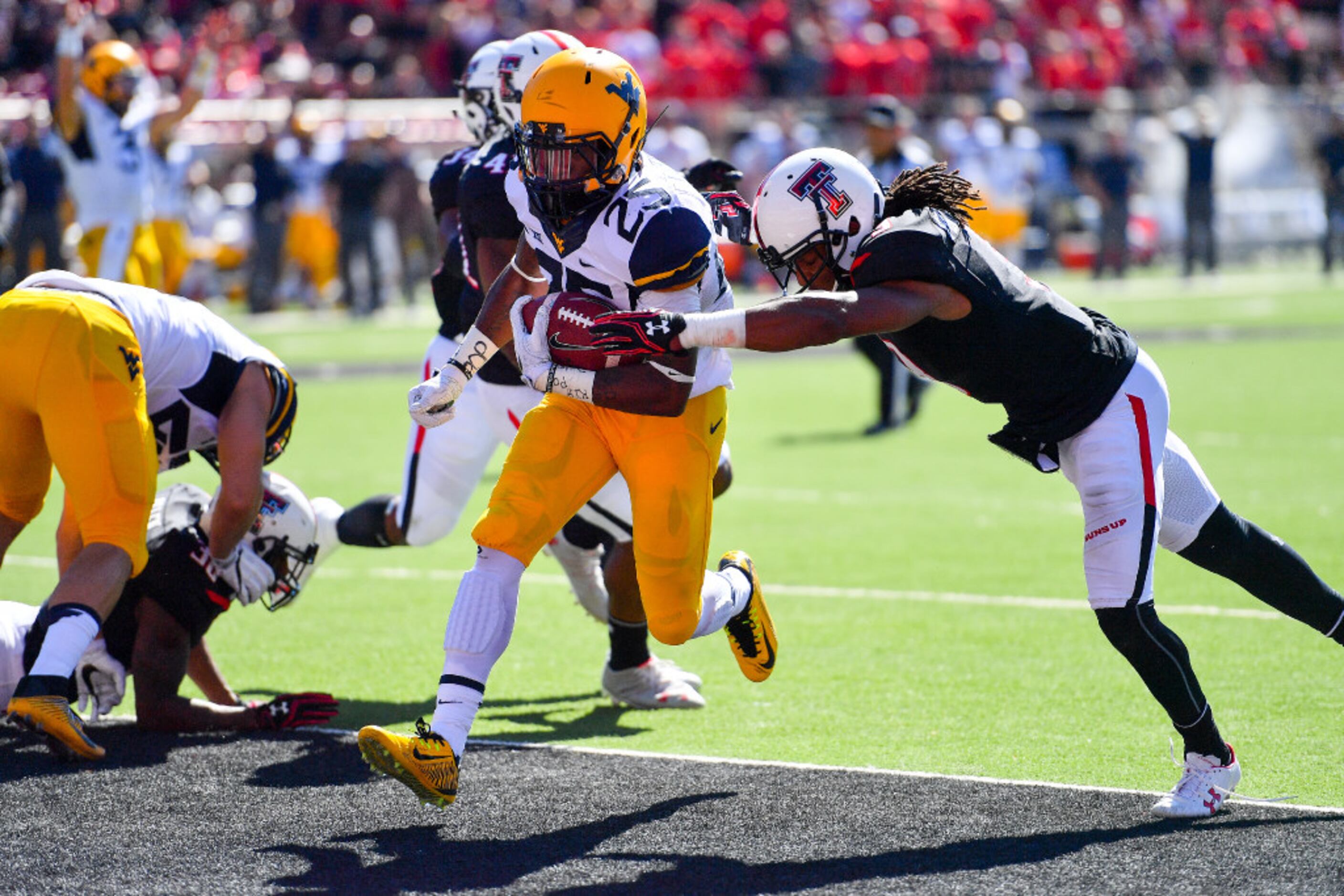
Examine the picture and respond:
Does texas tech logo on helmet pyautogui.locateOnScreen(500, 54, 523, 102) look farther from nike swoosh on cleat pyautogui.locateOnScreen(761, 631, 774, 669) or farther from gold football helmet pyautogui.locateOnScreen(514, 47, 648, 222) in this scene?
nike swoosh on cleat pyautogui.locateOnScreen(761, 631, 774, 669)

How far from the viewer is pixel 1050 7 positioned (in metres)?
28.4

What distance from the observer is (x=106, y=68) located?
11.1m

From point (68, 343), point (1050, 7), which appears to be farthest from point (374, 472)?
point (1050, 7)

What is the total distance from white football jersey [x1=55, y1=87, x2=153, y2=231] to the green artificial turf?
1.91 meters

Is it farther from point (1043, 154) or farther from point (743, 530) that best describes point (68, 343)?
point (1043, 154)

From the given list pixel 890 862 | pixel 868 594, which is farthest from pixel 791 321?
pixel 868 594

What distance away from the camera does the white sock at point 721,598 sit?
4.82 metres

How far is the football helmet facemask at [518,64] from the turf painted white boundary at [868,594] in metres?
2.09

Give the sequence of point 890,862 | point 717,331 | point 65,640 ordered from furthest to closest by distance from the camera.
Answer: point 65,640, point 717,331, point 890,862

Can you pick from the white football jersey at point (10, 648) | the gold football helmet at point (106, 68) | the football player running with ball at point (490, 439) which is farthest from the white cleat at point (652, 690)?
the gold football helmet at point (106, 68)

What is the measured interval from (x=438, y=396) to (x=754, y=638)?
1.20 meters

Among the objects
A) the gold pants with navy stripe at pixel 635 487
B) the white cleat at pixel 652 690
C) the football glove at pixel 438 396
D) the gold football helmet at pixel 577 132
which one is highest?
the gold football helmet at pixel 577 132

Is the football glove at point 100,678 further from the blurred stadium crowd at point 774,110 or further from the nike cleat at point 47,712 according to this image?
the blurred stadium crowd at point 774,110

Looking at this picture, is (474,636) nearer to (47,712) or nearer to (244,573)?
(47,712)
